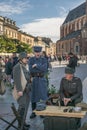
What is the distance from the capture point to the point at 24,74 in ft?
26.2

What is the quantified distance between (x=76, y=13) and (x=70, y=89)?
11283 centimetres

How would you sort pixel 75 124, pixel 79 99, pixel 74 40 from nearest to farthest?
1. pixel 75 124
2. pixel 79 99
3. pixel 74 40

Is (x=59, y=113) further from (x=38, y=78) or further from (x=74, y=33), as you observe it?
(x=74, y=33)

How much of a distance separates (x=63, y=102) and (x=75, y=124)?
1.03 meters

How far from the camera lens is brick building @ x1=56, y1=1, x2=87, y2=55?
102 meters

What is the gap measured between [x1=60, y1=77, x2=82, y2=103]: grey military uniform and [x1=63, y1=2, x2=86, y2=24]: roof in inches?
A: 4173

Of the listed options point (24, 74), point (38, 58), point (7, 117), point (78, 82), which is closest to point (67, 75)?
point (78, 82)

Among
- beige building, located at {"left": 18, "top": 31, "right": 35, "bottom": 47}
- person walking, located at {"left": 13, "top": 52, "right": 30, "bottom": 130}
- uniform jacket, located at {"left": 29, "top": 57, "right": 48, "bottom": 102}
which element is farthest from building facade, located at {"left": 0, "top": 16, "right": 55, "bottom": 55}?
person walking, located at {"left": 13, "top": 52, "right": 30, "bottom": 130}

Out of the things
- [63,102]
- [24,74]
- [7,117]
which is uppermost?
[24,74]

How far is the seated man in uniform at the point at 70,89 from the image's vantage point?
7.63 m

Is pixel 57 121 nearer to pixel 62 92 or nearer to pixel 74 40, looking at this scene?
Result: pixel 62 92

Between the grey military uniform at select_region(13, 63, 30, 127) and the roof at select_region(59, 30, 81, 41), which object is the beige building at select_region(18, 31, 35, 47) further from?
the grey military uniform at select_region(13, 63, 30, 127)

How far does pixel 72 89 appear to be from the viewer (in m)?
7.80

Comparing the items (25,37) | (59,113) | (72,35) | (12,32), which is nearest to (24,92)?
(59,113)
